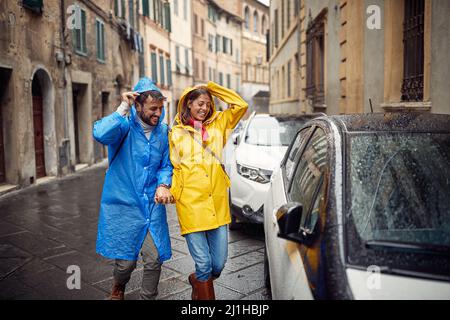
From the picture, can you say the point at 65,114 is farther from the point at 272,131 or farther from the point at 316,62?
the point at 272,131

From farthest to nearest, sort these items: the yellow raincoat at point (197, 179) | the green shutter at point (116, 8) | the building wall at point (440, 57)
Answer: the green shutter at point (116, 8) → the building wall at point (440, 57) → the yellow raincoat at point (197, 179)

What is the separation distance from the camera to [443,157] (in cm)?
248

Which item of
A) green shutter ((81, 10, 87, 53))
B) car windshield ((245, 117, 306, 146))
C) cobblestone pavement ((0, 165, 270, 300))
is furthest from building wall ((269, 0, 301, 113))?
cobblestone pavement ((0, 165, 270, 300))

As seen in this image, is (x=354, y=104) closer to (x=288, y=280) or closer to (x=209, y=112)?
(x=209, y=112)

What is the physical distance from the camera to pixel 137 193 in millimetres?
3314

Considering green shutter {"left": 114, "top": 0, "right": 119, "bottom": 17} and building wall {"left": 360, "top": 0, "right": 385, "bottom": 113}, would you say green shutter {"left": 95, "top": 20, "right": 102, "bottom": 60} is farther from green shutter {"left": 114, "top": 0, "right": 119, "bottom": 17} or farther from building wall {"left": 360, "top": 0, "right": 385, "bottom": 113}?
building wall {"left": 360, "top": 0, "right": 385, "bottom": 113}

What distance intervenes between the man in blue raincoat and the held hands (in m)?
0.05

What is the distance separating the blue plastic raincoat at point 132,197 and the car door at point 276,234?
2.54ft

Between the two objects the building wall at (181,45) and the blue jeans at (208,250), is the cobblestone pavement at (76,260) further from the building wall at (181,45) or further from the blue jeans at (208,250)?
the building wall at (181,45)

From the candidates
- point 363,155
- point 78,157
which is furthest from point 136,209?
point 78,157

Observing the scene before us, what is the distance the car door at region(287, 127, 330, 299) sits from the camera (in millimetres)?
1969

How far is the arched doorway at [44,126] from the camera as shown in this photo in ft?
37.7

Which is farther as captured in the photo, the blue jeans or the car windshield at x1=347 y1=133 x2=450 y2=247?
the blue jeans

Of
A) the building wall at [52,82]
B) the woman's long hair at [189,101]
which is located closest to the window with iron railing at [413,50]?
the woman's long hair at [189,101]
